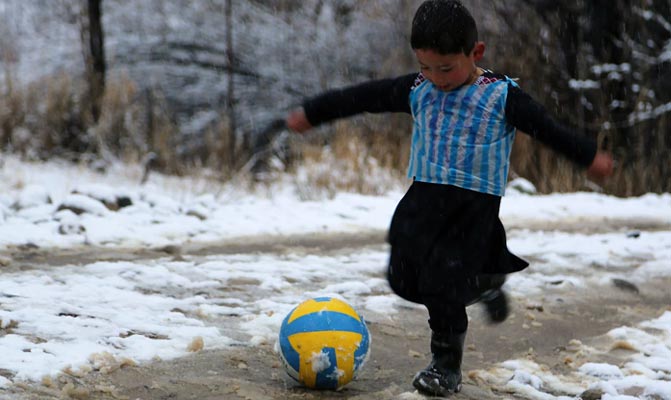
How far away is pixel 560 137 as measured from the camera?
3150 millimetres

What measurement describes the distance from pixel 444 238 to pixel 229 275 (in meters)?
2.39

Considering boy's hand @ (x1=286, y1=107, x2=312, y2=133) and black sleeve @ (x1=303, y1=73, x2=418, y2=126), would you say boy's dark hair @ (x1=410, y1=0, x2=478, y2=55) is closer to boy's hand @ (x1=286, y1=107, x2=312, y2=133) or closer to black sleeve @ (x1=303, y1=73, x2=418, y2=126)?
black sleeve @ (x1=303, y1=73, x2=418, y2=126)

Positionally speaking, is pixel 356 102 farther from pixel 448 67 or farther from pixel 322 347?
pixel 322 347

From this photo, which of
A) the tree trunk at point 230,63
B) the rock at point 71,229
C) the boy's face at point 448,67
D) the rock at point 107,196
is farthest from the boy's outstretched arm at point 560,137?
the tree trunk at point 230,63

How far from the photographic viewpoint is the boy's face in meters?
3.10

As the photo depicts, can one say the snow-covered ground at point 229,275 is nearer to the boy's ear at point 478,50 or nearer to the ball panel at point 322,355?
the ball panel at point 322,355

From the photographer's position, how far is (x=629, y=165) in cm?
1323

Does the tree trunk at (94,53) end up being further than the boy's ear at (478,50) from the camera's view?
Yes

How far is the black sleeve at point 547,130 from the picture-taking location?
3.13 meters

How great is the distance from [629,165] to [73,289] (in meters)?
10.7

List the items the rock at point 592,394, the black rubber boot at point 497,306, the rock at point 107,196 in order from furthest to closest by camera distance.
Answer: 1. the rock at point 107,196
2. the black rubber boot at point 497,306
3. the rock at point 592,394

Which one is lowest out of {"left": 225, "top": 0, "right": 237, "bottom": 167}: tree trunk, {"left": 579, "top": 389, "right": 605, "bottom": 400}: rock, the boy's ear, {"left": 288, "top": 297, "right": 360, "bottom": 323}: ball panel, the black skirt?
{"left": 579, "top": 389, "right": 605, "bottom": 400}: rock

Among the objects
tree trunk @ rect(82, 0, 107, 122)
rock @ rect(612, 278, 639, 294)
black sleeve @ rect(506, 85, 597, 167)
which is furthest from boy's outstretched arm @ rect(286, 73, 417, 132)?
tree trunk @ rect(82, 0, 107, 122)

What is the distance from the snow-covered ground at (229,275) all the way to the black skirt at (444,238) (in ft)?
1.97
